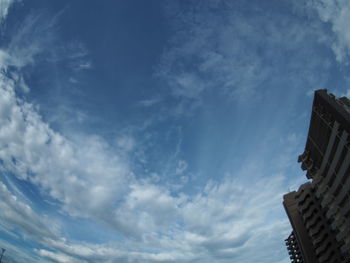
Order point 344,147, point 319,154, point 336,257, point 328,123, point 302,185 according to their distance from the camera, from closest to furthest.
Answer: point 344,147
point 328,123
point 319,154
point 336,257
point 302,185

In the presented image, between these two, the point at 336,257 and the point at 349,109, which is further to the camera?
the point at 336,257

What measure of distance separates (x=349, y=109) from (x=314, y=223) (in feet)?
120

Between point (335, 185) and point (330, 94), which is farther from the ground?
point (330, 94)

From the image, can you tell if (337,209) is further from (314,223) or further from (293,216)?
(293,216)

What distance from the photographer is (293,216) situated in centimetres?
6900

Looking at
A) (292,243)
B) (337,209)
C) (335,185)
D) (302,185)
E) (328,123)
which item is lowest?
(337,209)

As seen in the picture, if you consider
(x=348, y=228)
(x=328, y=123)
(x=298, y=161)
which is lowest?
(x=348, y=228)

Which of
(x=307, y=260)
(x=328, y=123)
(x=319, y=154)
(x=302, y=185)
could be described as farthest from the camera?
(x=302, y=185)

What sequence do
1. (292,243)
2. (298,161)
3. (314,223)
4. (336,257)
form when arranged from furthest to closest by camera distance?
(292,243) < (314,223) < (336,257) < (298,161)

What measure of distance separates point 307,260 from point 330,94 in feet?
177

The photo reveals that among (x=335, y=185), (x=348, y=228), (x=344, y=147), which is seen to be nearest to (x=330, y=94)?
(x=344, y=147)

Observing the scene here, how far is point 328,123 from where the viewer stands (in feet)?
102

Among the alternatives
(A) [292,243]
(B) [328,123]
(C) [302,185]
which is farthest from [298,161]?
(A) [292,243]

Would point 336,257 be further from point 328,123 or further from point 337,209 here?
point 328,123
